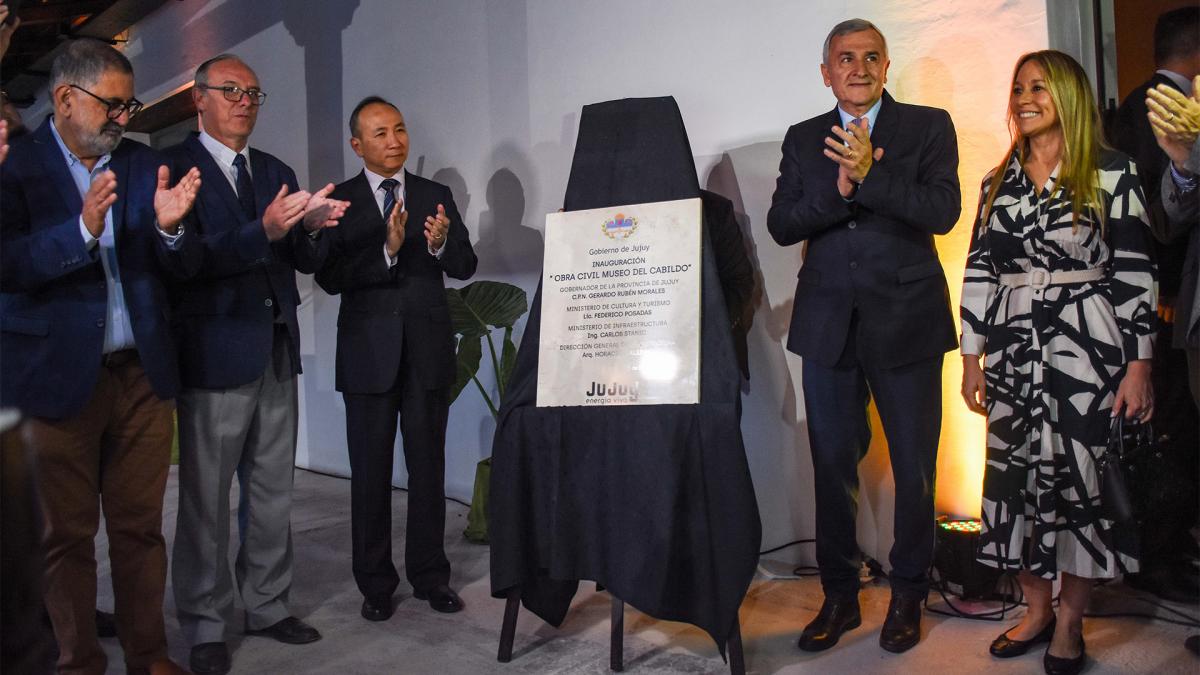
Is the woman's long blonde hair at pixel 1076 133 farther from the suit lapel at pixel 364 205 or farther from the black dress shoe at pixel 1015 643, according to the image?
the suit lapel at pixel 364 205

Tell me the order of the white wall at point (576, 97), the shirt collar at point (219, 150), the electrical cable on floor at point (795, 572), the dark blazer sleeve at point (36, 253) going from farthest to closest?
the electrical cable on floor at point (795, 572) < the white wall at point (576, 97) < the shirt collar at point (219, 150) < the dark blazer sleeve at point (36, 253)

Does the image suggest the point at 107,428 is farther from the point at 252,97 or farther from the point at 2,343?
the point at 252,97

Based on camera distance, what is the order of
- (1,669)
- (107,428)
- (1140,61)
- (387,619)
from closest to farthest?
(1,669) < (107,428) < (387,619) < (1140,61)

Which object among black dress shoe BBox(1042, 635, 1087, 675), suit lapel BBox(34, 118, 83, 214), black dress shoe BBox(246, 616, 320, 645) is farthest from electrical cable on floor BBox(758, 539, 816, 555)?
suit lapel BBox(34, 118, 83, 214)

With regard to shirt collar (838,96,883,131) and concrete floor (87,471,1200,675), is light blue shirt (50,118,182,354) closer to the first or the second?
concrete floor (87,471,1200,675)

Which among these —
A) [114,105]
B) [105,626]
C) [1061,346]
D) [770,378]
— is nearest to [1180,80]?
[1061,346]

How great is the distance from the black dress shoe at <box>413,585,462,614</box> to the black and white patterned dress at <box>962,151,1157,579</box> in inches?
65.8

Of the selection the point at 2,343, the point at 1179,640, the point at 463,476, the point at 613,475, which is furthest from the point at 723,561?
the point at 463,476

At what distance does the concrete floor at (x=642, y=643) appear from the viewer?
245 centimetres

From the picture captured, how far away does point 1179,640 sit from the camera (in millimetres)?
2500

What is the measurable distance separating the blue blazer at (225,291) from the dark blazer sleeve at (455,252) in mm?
560

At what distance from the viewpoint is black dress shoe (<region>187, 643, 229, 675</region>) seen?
260 cm

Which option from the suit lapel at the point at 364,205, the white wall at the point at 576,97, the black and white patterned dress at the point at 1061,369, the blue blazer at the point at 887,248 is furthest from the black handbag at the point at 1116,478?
the suit lapel at the point at 364,205

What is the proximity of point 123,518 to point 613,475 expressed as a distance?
4.21ft
